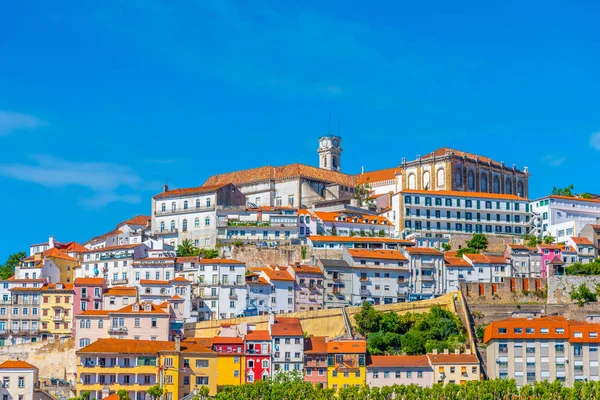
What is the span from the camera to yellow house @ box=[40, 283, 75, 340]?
101562mm

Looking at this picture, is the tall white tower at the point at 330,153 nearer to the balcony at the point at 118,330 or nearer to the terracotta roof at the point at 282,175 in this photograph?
the terracotta roof at the point at 282,175

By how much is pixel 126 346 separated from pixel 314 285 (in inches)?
825

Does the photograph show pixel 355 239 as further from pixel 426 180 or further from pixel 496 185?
pixel 496 185

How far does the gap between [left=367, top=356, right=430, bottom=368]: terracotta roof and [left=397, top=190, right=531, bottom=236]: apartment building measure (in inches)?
1155

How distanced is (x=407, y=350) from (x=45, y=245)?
48248mm

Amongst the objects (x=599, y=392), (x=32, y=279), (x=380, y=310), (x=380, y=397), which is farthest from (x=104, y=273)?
(x=599, y=392)

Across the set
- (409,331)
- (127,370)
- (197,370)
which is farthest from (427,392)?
(127,370)

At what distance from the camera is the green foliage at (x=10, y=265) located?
388ft

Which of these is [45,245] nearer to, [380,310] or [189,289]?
[189,289]

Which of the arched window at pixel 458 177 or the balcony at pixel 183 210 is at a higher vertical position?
the arched window at pixel 458 177

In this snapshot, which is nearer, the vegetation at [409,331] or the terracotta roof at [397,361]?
the terracotta roof at [397,361]

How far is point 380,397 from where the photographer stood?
83.9 meters

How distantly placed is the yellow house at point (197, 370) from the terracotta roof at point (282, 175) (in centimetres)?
4471

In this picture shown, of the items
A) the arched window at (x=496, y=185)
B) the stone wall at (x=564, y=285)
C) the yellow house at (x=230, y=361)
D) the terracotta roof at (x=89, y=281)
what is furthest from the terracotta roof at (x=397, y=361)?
the arched window at (x=496, y=185)
